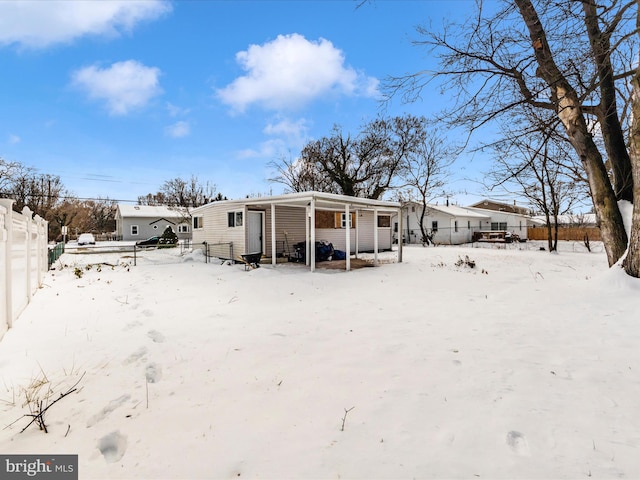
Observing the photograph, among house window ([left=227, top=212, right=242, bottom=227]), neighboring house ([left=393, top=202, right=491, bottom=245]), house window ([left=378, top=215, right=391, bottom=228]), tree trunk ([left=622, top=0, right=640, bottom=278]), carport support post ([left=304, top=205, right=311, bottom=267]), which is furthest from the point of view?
neighboring house ([left=393, top=202, right=491, bottom=245])

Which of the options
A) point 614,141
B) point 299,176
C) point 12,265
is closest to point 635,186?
point 614,141

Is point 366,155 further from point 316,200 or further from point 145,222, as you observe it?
point 145,222

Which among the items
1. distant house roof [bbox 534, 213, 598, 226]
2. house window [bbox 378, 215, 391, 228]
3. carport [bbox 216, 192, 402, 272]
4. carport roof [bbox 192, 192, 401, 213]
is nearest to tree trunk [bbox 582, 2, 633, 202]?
carport [bbox 216, 192, 402, 272]

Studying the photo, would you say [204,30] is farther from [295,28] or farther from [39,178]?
[39,178]

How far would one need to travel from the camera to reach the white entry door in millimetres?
13126

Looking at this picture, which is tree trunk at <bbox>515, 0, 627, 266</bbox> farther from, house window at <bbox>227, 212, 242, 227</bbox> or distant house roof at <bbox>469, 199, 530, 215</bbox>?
distant house roof at <bbox>469, 199, 530, 215</bbox>

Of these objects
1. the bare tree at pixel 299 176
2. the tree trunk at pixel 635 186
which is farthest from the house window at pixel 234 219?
the bare tree at pixel 299 176

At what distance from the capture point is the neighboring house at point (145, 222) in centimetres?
3403

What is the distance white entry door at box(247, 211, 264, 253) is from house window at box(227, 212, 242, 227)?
46cm

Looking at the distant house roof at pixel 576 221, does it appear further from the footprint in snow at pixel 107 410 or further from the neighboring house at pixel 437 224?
the footprint in snow at pixel 107 410

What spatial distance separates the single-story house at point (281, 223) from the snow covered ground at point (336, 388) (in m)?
6.28

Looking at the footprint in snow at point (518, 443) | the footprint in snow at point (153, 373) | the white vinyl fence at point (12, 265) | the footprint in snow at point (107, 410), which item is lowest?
the footprint in snow at point (107, 410)

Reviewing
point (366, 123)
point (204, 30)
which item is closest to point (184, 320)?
point (204, 30)

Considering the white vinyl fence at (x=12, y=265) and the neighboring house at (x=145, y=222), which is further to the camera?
the neighboring house at (x=145, y=222)
